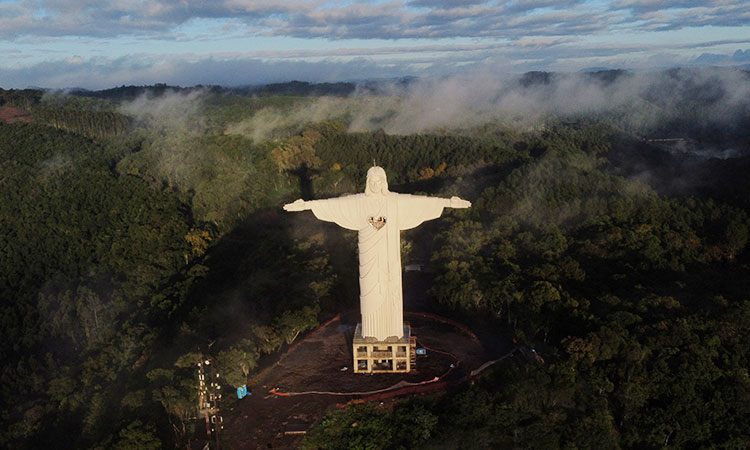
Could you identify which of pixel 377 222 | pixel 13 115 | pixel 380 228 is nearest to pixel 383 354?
pixel 380 228

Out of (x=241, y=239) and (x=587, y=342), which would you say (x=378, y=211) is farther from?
(x=241, y=239)

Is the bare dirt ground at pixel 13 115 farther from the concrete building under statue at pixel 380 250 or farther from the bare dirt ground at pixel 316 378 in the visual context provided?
the concrete building under statue at pixel 380 250

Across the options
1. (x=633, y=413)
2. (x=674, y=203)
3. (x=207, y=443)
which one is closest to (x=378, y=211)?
(x=207, y=443)

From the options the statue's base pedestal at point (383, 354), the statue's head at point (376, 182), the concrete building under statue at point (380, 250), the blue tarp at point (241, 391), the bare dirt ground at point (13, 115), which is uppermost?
the bare dirt ground at point (13, 115)

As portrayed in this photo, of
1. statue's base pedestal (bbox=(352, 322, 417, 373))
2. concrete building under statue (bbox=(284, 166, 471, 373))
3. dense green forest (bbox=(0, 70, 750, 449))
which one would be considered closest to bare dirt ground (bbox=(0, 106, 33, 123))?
dense green forest (bbox=(0, 70, 750, 449))

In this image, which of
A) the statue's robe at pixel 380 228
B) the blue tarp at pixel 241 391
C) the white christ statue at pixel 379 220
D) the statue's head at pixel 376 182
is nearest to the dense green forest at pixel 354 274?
the blue tarp at pixel 241 391

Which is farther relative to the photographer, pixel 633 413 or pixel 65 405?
pixel 65 405
